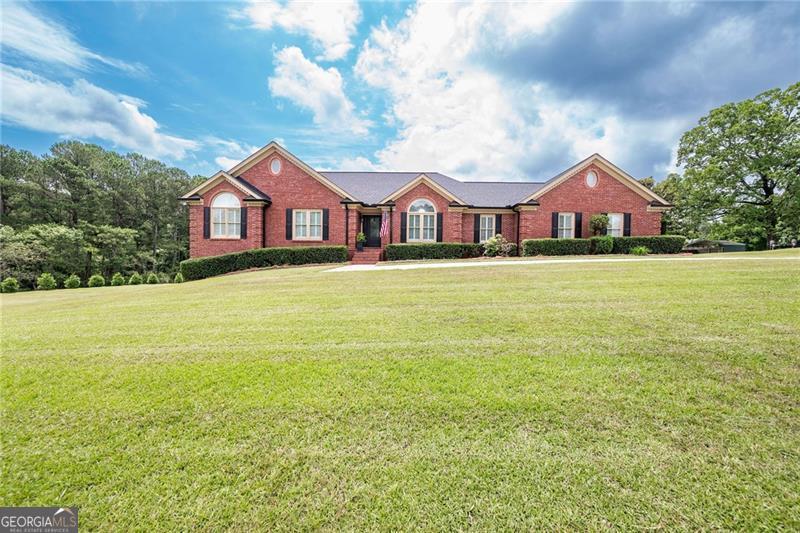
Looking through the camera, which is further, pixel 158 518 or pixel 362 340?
pixel 362 340

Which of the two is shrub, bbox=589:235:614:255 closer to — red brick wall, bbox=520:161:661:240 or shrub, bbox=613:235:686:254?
shrub, bbox=613:235:686:254

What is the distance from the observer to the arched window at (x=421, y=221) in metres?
21.2

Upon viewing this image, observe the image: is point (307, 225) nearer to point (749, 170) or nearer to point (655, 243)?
point (655, 243)

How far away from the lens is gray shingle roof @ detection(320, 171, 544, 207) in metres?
23.1

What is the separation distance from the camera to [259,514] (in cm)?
210

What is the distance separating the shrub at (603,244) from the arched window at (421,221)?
9565mm

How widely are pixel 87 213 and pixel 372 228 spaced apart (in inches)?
1401

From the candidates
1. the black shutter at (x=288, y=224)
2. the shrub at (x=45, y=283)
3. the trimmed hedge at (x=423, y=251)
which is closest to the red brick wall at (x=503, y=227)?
the trimmed hedge at (x=423, y=251)

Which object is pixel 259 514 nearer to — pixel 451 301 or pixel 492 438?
pixel 492 438

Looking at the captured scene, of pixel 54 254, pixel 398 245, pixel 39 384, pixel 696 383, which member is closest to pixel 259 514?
pixel 39 384

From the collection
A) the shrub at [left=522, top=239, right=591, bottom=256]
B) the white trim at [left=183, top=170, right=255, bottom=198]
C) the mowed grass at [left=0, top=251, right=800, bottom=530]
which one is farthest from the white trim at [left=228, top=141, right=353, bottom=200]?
the mowed grass at [left=0, top=251, right=800, bottom=530]

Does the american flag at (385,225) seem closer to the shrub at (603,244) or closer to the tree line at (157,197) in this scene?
the shrub at (603,244)

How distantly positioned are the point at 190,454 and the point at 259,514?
3.02 ft

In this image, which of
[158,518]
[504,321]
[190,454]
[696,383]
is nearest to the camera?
[158,518]
